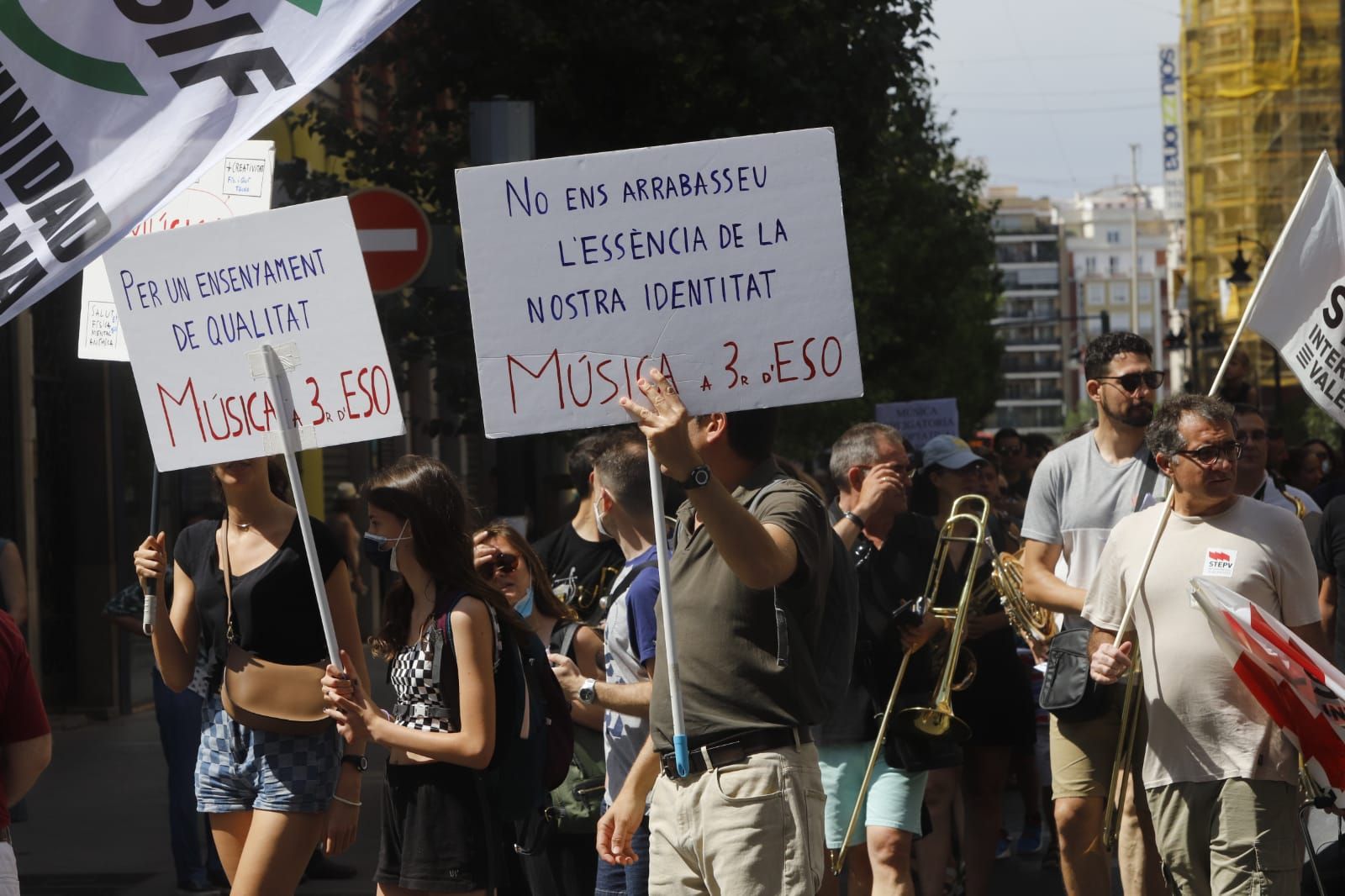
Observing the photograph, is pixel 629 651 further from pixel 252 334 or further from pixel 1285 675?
pixel 1285 675

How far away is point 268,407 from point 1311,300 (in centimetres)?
313

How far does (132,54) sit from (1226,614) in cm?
295

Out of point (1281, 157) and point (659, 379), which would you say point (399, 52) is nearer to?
point (659, 379)

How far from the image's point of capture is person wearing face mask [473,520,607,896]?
5.79 meters

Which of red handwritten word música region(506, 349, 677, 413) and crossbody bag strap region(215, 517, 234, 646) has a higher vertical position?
red handwritten word música region(506, 349, 677, 413)

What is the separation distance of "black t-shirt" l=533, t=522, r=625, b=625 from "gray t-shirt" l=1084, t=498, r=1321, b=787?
6.38 ft

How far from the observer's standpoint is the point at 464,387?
12.7 m

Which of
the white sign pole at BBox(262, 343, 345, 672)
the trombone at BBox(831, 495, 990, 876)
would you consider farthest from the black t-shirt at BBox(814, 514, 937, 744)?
the white sign pole at BBox(262, 343, 345, 672)

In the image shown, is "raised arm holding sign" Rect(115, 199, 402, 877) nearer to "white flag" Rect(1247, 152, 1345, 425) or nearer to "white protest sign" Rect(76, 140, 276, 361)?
"white protest sign" Rect(76, 140, 276, 361)

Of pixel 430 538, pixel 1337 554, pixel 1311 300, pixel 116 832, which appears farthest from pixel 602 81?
pixel 430 538

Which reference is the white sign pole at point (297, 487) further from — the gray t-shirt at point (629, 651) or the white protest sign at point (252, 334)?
the gray t-shirt at point (629, 651)

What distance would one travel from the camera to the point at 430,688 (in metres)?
4.86

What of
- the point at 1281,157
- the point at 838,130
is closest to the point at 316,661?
the point at 838,130

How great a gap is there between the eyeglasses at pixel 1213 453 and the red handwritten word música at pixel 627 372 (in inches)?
65.9
